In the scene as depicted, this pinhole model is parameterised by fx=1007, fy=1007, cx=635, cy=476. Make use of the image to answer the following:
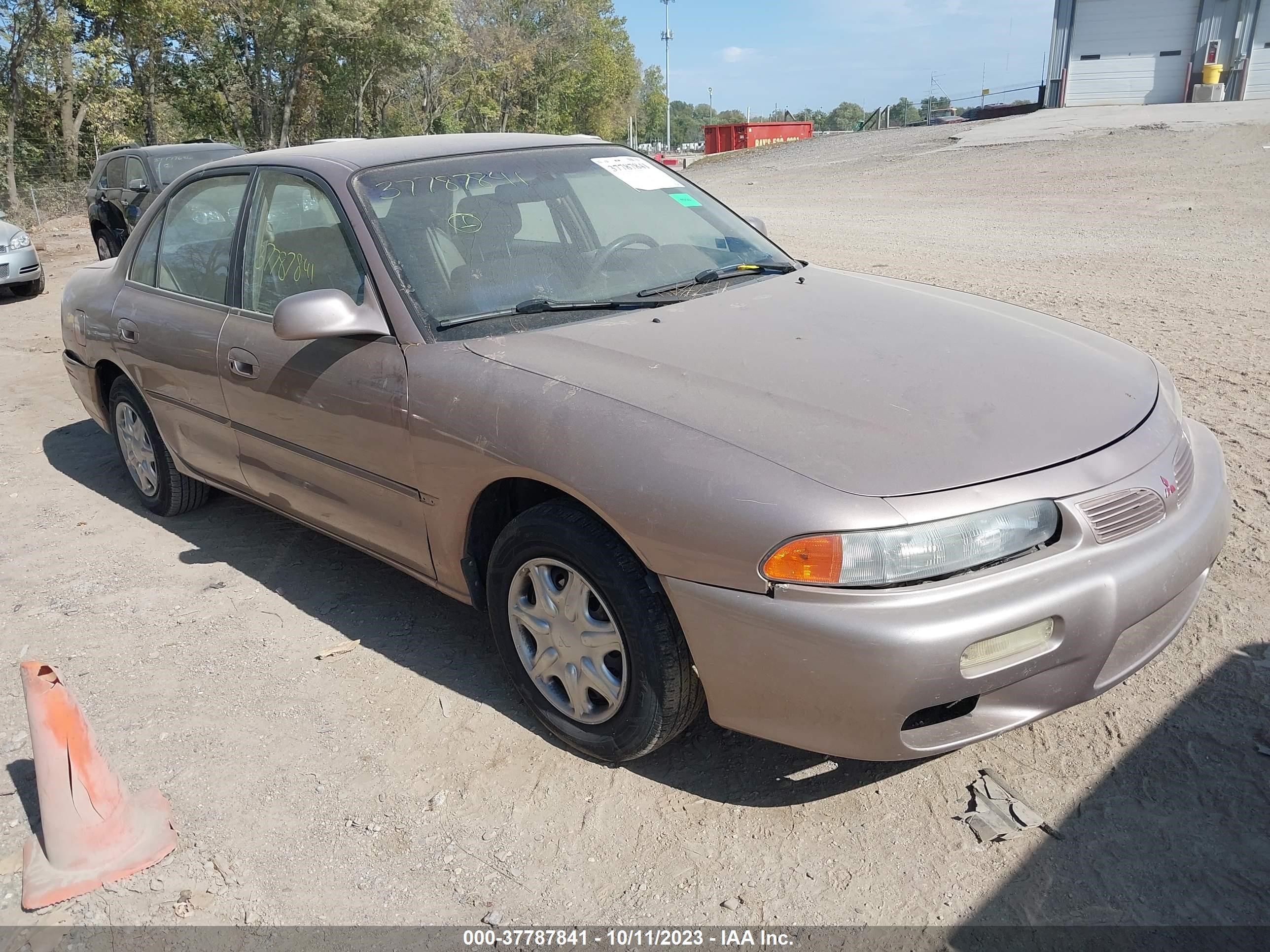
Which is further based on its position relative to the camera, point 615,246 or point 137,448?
point 137,448

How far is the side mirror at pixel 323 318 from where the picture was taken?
123 inches

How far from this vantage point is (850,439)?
243 centimetres

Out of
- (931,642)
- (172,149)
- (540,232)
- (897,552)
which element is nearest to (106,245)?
(172,149)

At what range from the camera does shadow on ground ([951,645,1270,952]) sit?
2246mm

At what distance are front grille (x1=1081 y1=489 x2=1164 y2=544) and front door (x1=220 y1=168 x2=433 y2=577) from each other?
195 centimetres

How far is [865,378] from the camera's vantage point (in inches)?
108

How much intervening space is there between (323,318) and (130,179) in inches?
456

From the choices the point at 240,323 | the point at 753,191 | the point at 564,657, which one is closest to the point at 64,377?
the point at 240,323

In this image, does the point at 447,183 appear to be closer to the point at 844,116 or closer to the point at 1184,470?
the point at 1184,470

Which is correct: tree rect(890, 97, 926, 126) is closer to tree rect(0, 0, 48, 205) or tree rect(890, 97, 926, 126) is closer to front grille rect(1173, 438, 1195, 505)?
tree rect(0, 0, 48, 205)

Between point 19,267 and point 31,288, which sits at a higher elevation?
point 19,267

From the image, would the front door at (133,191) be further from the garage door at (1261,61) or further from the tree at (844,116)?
the tree at (844,116)

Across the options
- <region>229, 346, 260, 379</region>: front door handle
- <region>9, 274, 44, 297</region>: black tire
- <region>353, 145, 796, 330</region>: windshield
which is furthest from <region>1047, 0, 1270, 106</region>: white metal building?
<region>229, 346, 260, 379</region>: front door handle

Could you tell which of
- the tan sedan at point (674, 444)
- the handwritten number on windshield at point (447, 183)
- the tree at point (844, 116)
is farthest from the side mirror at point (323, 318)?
the tree at point (844, 116)
